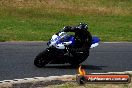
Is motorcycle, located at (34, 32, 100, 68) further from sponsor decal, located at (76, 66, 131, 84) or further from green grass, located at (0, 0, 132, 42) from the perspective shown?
green grass, located at (0, 0, 132, 42)

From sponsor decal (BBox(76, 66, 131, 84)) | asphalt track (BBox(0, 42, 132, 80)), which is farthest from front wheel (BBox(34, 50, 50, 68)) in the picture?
sponsor decal (BBox(76, 66, 131, 84))

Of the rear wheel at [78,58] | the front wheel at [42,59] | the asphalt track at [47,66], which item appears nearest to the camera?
the asphalt track at [47,66]

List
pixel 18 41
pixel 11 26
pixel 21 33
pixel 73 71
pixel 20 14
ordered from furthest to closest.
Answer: pixel 20 14, pixel 11 26, pixel 21 33, pixel 18 41, pixel 73 71

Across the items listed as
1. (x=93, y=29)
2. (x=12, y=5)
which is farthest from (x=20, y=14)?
(x=93, y=29)

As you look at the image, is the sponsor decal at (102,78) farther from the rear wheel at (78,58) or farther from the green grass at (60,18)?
the green grass at (60,18)

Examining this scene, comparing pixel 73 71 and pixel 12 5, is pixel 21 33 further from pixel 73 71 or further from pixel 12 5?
pixel 12 5

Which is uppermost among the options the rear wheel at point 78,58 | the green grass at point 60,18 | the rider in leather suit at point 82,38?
the rider in leather suit at point 82,38

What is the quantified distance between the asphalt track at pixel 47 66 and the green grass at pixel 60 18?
104 inches

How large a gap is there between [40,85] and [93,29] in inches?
649

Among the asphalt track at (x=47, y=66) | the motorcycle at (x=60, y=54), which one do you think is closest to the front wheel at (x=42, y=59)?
the motorcycle at (x=60, y=54)

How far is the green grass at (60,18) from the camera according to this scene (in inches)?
961

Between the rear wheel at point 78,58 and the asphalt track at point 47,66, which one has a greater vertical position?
the rear wheel at point 78,58

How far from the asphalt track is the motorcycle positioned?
0.69 ft

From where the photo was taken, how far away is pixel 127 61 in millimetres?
16266
